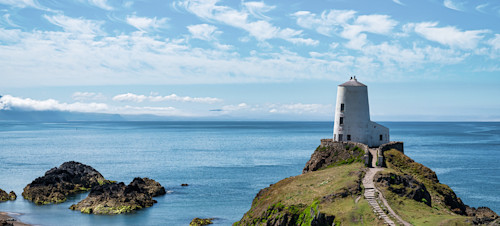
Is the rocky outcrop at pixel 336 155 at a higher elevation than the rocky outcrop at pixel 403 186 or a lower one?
higher

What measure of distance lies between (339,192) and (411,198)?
6116 millimetres

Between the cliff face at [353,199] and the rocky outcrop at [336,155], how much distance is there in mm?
164

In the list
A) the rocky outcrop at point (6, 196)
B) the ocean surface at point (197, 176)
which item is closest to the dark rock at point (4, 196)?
the rocky outcrop at point (6, 196)

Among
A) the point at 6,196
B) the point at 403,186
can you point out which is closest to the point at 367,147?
the point at 403,186

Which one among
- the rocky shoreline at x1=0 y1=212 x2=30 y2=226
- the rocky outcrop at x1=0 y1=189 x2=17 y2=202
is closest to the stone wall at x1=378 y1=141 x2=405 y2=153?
the rocky shoreline at x1=0 y1=212 x2=30 y2=226

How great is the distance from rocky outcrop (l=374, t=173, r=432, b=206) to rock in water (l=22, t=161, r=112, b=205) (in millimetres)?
53042

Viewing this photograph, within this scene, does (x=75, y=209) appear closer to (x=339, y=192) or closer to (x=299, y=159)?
(x=339, y=192)

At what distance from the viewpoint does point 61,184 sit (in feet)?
275

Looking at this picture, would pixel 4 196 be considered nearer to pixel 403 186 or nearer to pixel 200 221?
pixel 200 221

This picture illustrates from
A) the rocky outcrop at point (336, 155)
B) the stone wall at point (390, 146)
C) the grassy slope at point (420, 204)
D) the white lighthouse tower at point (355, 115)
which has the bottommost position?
the grassy slope at point (420, 204)

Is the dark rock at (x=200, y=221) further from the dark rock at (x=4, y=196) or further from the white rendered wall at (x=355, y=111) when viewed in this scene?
the dark rock at (x=4, y=196)

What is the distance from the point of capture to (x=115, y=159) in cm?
14238

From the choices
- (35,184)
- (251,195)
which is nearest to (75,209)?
(35,184)

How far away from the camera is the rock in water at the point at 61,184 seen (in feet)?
260
